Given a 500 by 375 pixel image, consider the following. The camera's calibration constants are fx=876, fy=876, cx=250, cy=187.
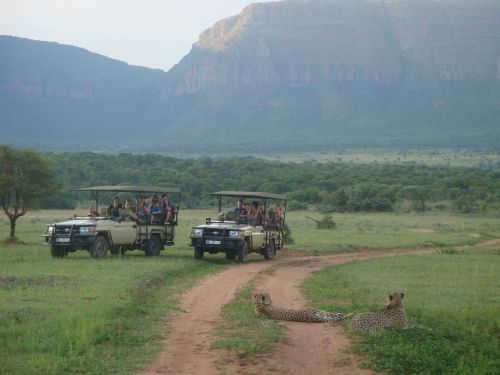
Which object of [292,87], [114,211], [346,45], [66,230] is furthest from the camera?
[346,45]

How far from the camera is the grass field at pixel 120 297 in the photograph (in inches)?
393

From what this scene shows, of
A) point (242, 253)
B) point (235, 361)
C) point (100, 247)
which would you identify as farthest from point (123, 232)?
point (235, 361)

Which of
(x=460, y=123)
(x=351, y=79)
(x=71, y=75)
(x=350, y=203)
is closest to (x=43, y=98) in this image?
(x=71, y=75)

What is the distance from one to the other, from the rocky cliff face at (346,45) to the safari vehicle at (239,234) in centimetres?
13497

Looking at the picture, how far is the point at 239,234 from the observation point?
2161 cm

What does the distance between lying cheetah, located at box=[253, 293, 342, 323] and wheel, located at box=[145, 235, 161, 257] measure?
10194 millimetres

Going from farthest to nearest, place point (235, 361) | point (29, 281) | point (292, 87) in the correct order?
point (292, 87)
point (29, 281)
point (235, 361)

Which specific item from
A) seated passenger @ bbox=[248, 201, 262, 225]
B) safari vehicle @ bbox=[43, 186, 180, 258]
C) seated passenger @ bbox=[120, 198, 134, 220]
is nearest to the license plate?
seated passenger @ bbox=[248, 201, 262, 225]

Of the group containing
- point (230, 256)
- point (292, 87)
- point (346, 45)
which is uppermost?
point (346, 45)

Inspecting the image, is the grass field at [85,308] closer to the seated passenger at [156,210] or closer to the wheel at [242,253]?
the wheel at [242,253]

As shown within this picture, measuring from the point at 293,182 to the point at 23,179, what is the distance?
152ft

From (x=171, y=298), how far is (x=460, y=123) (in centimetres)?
12936

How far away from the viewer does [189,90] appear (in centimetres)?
16688

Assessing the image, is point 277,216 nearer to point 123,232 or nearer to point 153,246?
point 153,246
